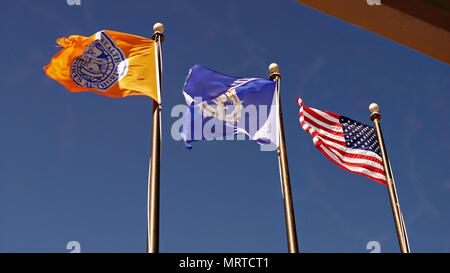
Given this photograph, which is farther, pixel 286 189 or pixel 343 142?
pixel 343 142

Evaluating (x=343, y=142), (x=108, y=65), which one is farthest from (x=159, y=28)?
(x=343, y=142)

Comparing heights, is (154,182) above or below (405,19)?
above

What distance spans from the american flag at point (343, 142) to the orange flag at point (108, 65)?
3618mm

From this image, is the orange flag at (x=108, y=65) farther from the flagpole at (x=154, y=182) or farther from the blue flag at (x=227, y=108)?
the blue flag at (x=227, y=108)

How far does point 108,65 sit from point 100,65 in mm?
158

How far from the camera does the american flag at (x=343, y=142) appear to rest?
1263 cm

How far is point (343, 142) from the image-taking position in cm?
1291

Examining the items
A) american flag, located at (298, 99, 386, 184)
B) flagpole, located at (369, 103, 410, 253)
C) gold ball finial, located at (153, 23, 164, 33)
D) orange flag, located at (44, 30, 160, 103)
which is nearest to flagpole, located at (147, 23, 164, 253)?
A: orange flag, located at (44, 30, 160, 103)

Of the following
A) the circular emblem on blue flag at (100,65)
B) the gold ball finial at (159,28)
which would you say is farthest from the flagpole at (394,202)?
the circular emblem on blue flag at (100,65)

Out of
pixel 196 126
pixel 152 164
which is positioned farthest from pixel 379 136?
pixel 152 164

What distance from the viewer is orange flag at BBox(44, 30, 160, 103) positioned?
11180mm

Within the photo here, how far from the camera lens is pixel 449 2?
4977 mm

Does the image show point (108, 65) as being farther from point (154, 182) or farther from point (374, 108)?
point (374, 108)
